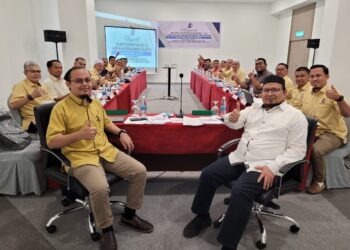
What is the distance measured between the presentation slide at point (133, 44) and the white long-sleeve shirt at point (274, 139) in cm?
874

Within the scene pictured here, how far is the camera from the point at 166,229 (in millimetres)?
1968

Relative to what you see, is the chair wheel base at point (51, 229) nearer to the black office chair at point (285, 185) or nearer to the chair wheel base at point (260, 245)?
the black office chair at point (285, 185)

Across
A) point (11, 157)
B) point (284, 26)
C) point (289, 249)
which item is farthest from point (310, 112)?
point (284, 26)

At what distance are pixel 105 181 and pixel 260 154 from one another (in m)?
1.09

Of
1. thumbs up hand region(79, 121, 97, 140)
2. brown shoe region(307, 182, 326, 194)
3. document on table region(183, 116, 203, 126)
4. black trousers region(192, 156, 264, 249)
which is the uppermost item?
thumbs up hand region(79, 121, 97, 140)

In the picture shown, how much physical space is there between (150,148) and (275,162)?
3.64 feet

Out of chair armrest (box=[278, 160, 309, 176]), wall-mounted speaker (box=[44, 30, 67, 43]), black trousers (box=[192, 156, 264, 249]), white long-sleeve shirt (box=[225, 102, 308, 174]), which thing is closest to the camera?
black trousers (box=[192, 156, 264, 249])

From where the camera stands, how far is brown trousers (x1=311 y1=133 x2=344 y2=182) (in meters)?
2.41

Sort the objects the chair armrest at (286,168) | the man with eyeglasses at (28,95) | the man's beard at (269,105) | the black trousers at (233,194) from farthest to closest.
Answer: the man with eyeglasses at (28,95) < the man's beard at (269,105) < the chair armrest at (286,168) < the black trousers at (233,194)

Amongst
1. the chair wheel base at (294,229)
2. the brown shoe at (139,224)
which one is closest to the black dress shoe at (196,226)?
the brown shoe at (139,224)

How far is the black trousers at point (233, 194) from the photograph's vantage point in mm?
1564

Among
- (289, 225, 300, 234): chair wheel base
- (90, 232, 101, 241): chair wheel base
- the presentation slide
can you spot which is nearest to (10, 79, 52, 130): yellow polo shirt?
(90, 232, 101, 241): chair wheel base

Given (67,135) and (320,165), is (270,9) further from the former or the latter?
(67,135)

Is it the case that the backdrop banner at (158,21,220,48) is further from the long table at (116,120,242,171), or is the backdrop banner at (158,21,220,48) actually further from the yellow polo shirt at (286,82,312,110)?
the long table at (116,120,242,171)
